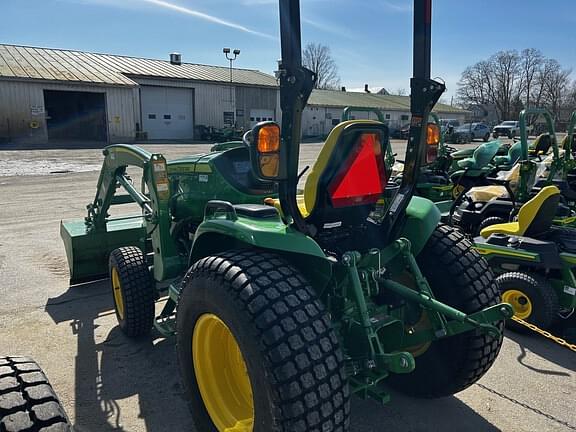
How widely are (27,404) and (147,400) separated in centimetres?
121

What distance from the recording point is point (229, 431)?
88.5 inches

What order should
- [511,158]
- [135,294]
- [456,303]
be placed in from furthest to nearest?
1. [511,158]
2. [135,294]
3. [456,303]

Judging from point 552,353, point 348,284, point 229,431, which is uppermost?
point 348,284

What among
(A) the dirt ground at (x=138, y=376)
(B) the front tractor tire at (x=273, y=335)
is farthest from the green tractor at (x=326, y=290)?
(A) the dirt ground at (x=138, y=376)

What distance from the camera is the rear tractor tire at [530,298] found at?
382 cm

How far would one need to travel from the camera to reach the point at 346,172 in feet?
7.58

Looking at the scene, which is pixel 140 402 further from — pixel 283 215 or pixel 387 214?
pixel 387 214

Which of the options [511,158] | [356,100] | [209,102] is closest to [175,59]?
[209,102]

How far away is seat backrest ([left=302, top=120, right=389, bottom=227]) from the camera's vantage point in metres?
→ 2.24

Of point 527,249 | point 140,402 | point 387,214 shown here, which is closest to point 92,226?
point 140,402

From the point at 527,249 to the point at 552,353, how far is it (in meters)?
0.89

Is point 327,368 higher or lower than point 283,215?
lower

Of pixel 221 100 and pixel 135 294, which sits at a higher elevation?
pixel 221 100

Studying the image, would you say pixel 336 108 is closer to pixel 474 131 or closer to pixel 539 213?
pixel 474 131
